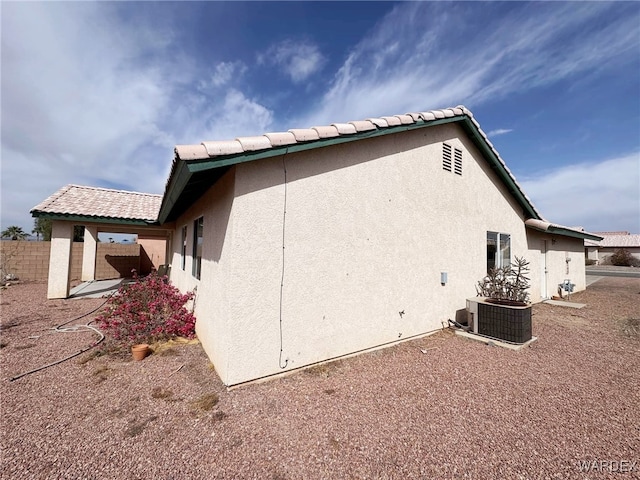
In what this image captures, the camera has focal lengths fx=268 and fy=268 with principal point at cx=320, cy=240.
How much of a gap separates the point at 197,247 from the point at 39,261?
1685 centimetres

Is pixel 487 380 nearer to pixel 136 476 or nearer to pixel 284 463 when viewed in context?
pixel 284 463

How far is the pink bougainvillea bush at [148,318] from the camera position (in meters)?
6.09

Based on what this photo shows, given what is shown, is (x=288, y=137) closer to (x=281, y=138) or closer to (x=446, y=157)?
(x=281, y=138)

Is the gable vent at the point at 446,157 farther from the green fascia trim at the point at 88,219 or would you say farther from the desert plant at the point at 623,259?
the desert plant at the point at 623,259

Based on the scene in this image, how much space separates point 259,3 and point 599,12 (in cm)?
892

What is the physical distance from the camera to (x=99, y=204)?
41.4 feet

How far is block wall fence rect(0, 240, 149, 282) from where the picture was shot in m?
15.8

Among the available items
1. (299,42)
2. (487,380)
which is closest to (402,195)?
(487,380)

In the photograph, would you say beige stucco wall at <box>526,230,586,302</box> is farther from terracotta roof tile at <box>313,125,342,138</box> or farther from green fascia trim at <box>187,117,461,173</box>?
terracotta roof tile at <box>313,125,342,138</box>

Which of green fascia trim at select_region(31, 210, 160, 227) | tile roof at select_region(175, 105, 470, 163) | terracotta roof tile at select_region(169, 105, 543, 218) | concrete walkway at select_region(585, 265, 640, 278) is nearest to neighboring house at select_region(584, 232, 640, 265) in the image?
concrete walkway at select_region(585, 265, 640, 278)

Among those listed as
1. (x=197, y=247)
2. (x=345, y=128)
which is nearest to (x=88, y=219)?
(x=197, y=247)

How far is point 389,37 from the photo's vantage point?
815cm

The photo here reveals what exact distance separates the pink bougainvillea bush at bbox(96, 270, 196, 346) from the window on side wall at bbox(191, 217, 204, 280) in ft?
2.24

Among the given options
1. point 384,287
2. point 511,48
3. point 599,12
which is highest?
point 599,12
